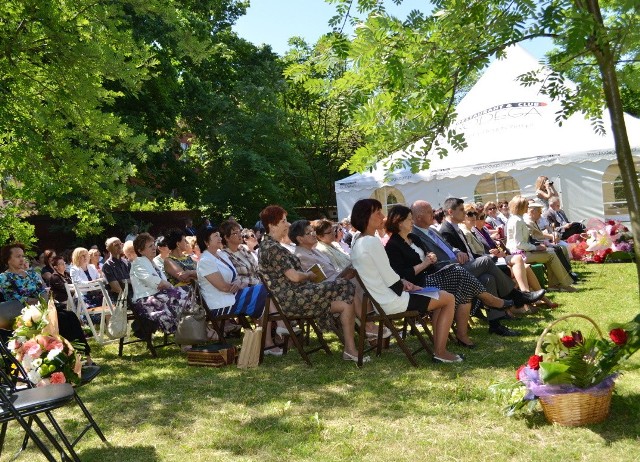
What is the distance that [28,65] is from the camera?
843 centimetres

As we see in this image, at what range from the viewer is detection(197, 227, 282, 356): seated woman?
7.44 meters

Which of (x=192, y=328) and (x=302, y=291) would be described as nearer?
(x=302, y=291)

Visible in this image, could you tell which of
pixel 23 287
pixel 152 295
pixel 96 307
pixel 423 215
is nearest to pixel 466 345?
pixel 423 215

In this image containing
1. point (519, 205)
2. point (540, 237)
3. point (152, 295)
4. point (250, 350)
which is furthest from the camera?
point (540, 237)

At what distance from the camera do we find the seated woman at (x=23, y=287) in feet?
24.5

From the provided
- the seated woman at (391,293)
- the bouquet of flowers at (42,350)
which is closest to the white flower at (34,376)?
the bouquet of flowers at (42,350)

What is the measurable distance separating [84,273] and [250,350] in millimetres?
4791

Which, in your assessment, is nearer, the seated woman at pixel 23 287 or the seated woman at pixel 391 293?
the seated woman at pixel 391 293

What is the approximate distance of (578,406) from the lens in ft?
13.4

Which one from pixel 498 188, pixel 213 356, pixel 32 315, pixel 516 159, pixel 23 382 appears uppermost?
pixel 516 159

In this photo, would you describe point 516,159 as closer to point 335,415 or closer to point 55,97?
point 55,97

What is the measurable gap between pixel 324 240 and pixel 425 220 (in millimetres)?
1476

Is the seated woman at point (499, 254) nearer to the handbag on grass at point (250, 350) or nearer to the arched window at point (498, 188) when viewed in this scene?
the handbag on grass at point (250, 350)

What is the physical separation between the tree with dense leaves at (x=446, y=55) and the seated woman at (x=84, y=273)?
703 centimetres
